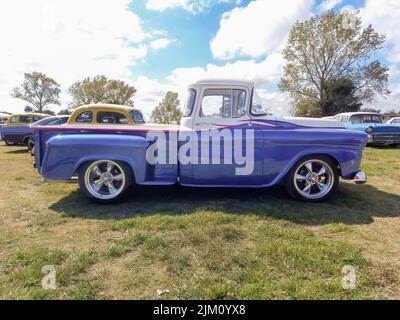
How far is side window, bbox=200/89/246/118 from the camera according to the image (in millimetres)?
4668

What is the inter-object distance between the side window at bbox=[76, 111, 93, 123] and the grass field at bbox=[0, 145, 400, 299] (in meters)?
3.63

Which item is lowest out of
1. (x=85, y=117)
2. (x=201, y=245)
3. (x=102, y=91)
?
(x=201, y=245)

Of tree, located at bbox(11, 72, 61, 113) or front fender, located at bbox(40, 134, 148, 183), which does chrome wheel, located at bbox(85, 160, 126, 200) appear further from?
tree, located at bbox(11, 72, 61, 113)

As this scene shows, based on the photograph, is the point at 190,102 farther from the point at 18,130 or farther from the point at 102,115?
the point at 18,130

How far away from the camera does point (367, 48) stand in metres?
28.3

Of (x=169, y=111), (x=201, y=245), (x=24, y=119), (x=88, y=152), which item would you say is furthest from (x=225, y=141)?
(x=24, y=119)

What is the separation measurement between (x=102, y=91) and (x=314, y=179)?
43022mm

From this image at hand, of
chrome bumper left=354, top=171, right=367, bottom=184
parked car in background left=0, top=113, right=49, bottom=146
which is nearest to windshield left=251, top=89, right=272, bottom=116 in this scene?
chrome bumper left=354, top=171, right=367, bottom=184

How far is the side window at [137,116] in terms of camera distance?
8.56 metres

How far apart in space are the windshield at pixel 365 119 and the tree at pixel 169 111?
1004 cm

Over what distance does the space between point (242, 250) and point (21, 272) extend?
226cm

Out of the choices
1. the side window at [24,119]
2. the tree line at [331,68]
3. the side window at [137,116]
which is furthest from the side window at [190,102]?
the tree line at [331,68]

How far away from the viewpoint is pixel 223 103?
15.5 feet

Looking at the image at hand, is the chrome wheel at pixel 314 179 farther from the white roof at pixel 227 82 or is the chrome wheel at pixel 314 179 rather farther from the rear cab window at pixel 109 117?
the rear cab window at pixel 109 117
